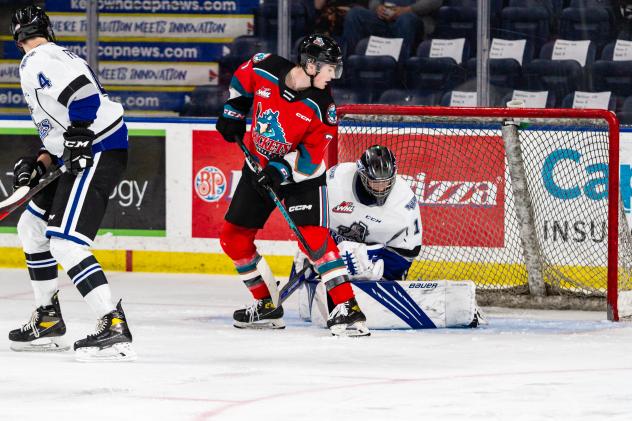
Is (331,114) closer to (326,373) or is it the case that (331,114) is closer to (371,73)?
(326,373)

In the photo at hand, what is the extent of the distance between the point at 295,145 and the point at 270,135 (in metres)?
0.11

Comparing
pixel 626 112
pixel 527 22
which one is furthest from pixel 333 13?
pixel 626 112

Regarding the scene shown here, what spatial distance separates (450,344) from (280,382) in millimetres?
1087

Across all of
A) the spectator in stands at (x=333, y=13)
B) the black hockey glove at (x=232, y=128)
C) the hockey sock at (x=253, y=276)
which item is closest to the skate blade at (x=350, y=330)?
the hockey sock at (x=253, y=276)

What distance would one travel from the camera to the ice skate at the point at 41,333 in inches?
209

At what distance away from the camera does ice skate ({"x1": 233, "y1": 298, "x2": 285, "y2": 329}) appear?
598 cm

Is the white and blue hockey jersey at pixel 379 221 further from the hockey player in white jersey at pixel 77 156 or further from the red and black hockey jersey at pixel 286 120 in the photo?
the hockey player in white jersey at pixel 77 156

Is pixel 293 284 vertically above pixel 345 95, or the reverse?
pixel 345 95

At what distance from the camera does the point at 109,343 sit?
16.4ft

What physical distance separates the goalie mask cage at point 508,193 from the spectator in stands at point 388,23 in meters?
1.29

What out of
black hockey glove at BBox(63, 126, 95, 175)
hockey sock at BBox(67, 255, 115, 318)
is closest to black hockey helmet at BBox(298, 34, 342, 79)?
black hockey glove at BBox(63, 126, 95, 175)

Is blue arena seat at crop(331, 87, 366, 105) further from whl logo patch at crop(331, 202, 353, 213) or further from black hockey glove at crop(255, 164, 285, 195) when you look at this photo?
black hockey glove at crop(255, 164, 285, 195)

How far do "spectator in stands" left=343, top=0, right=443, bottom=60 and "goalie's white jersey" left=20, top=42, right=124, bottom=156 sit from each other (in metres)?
3.36

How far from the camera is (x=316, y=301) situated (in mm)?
5980
